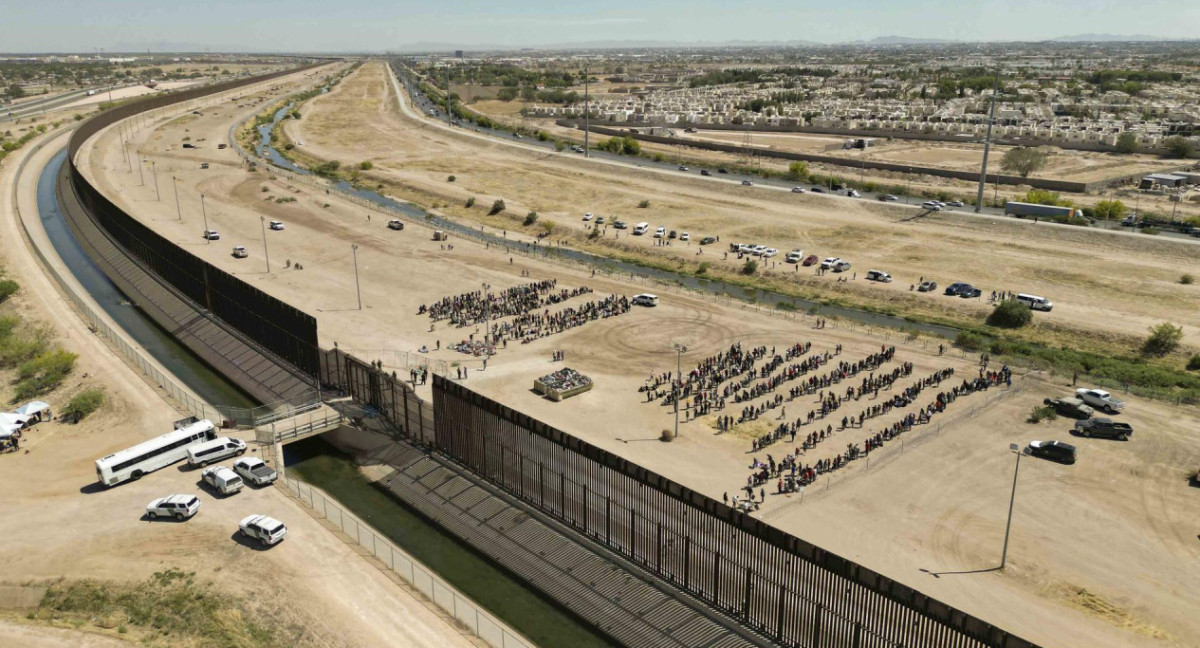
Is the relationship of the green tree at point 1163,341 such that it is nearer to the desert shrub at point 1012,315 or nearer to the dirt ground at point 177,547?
the desert shrub at point 1012,315

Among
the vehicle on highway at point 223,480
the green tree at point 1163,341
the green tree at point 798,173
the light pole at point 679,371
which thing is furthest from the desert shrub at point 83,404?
the green tree at point 798,173

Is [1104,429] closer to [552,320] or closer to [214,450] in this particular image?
[552,320]

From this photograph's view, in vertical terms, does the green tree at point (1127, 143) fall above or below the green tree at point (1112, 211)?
above

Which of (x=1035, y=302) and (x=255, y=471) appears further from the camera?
(x=1035, y=302)

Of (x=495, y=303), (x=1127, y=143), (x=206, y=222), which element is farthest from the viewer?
(x=1127, y=143)

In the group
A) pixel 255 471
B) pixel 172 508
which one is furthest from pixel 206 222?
pixel 172 508

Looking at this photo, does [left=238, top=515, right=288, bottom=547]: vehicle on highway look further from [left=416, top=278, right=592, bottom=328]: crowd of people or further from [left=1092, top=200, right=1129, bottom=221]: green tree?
[left=1092, top=200, right=1129, bottom=221]: green tree

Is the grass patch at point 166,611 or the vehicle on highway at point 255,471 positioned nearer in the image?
the grass patch at point 166,611
